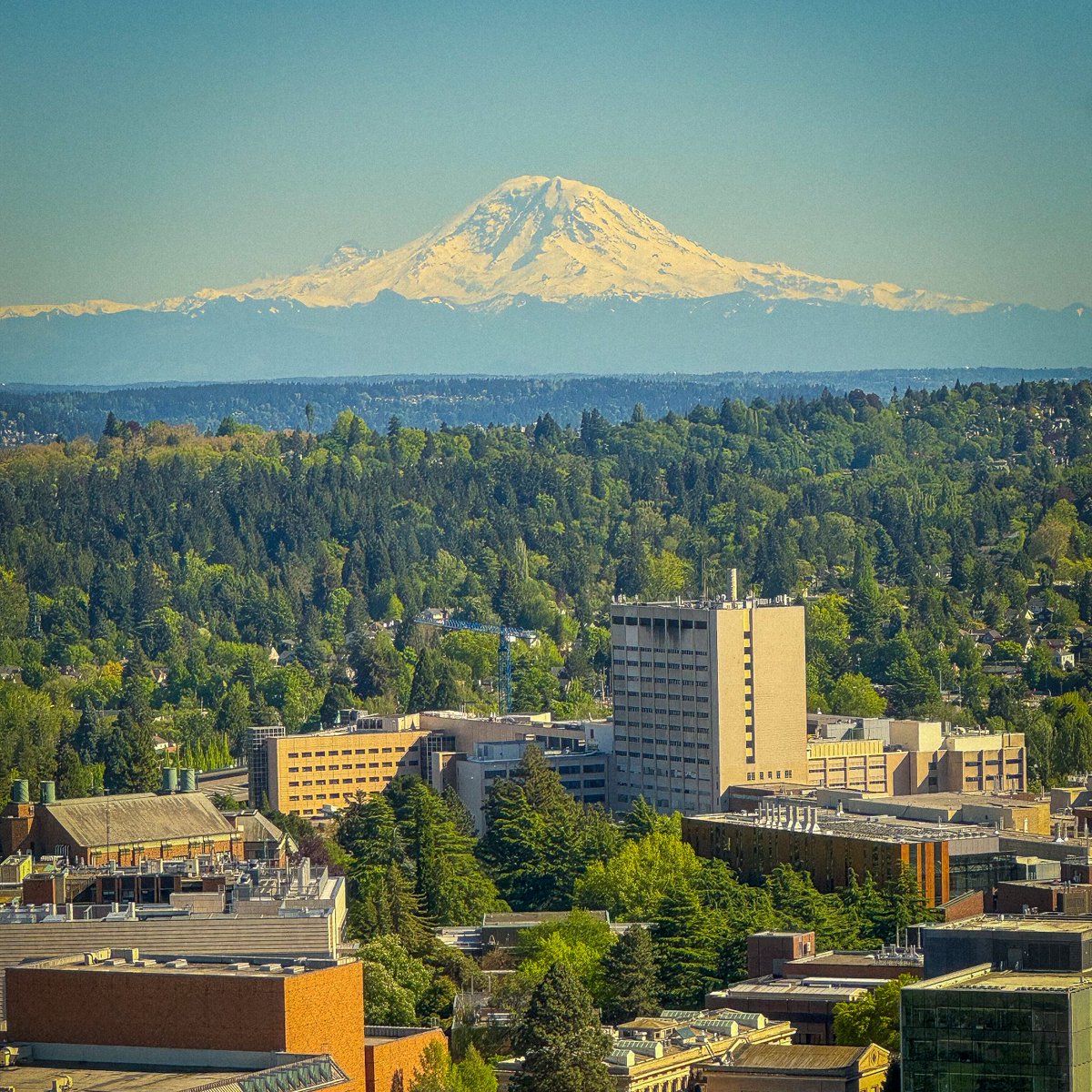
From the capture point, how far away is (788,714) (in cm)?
11406

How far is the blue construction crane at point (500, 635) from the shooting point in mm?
158837

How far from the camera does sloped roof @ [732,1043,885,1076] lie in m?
60.8

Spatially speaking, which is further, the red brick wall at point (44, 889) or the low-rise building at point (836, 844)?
the low-rise building at point (836, 844)

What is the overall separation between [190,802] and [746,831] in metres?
18.0

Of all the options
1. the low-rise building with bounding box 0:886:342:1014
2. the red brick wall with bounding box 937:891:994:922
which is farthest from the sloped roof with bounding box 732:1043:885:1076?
the red brick wall with bounding box 937:891:994:922

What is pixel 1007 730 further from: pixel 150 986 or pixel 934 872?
pixel 150 986

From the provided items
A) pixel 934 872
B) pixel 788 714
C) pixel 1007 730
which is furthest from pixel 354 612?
pixel 934 872

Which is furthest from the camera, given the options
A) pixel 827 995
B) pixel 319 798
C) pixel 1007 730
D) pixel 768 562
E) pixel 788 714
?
pixel 768 562

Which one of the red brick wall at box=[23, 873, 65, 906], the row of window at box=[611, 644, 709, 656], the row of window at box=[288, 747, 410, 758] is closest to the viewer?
the red brick wall at box=[23, 873, 65, 906]

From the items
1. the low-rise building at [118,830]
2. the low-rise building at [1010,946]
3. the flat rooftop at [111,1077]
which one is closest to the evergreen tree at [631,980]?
the low-rise building at [1010,946]

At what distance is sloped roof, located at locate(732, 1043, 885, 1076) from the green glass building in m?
4.69

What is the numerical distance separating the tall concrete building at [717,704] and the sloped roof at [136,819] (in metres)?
20.9

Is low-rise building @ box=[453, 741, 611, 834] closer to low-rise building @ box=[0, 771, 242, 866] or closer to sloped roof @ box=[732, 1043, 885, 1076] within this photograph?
low-rise building @ box=[0, 771, 242, 866]

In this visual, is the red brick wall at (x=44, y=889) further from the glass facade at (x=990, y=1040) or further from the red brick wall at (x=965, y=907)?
the glass facade at (x=990, y=1040)
